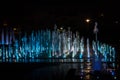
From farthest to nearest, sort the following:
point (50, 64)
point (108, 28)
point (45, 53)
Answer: point (108, 28), point (45, 53), point (50, 64)

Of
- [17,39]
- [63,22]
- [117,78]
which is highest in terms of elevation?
[63,22]

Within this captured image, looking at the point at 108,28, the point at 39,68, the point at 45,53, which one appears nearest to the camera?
the point at 39,68

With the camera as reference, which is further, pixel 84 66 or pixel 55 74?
pixel 84 66

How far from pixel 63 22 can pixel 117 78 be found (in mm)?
16426

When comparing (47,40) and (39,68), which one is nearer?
(39,68)

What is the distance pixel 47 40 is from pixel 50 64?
912cm

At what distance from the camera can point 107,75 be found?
10008 mm

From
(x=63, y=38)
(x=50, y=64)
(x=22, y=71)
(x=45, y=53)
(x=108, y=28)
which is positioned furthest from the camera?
(x=108, y=28)

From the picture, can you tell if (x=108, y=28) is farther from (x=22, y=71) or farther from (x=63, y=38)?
(x=22, y=71)

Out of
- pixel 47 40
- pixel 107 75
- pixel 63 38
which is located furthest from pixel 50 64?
pixel 63 38

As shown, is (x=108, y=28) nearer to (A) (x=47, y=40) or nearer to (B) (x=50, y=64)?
(A) (x=47, y=40)

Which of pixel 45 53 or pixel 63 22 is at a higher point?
pixel 63 22

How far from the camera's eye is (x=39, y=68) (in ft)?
35.2

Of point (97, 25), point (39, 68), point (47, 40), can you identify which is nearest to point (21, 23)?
point (47, 40)
